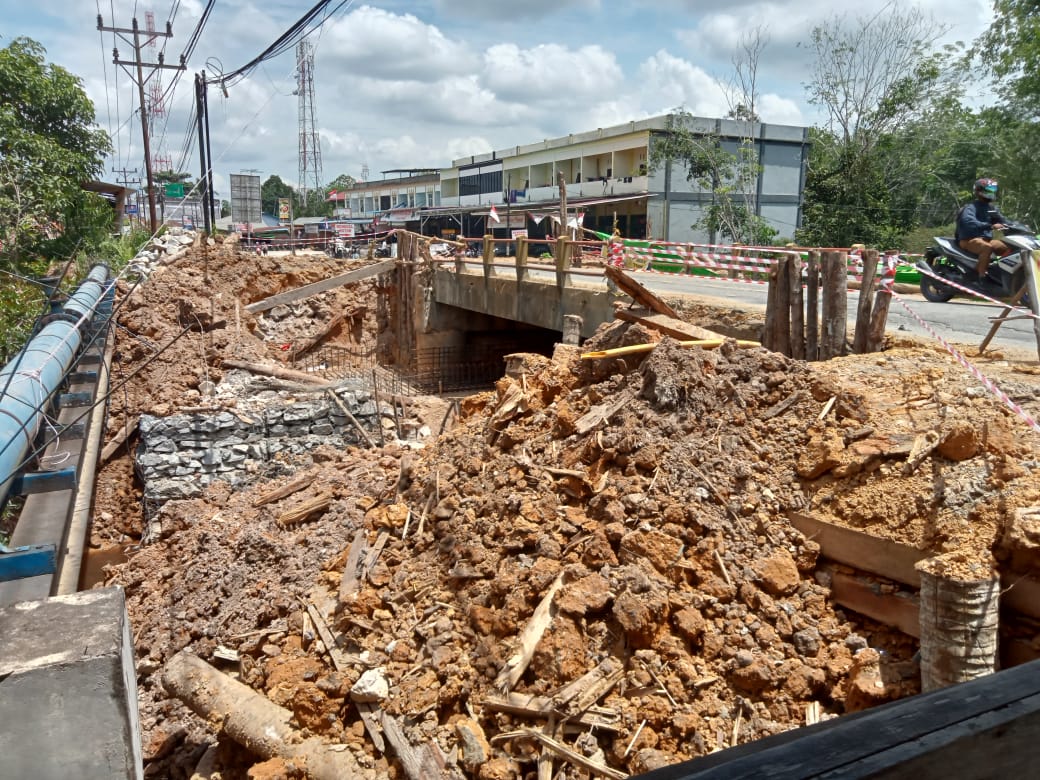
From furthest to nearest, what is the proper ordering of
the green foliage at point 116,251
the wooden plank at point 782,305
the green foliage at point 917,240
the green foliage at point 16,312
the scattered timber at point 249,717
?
the green foliage at point 917,240 → the green foliage at point 116,251 → the green foliage at point 16,312 → the wooden plank at point 782,305 → the scattered timber at point 249,717

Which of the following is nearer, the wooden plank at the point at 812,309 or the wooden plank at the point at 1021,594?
the wooden plank at the point at 1021,594

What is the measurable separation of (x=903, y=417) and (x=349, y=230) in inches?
1488

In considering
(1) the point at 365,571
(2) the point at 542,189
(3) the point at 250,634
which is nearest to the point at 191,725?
(3) the point at 250,634

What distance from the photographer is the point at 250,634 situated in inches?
257

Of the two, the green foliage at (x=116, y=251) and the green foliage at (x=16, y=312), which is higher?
the green foliage at (x=116, y=251)

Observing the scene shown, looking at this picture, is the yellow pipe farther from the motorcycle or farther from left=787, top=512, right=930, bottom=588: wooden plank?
the motorcycle

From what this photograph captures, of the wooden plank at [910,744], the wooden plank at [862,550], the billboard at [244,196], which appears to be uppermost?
the billboard at [244,196]

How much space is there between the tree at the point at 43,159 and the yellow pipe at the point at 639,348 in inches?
473

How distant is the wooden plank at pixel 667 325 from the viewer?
24.1 ft

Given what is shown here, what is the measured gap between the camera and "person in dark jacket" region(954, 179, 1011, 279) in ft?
28.7

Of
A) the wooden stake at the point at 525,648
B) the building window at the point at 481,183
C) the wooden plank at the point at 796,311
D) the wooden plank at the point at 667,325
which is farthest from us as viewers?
the building window at the point at 481,183

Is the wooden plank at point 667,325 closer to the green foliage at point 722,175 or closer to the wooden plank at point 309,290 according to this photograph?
the wooden plank at point 309,290

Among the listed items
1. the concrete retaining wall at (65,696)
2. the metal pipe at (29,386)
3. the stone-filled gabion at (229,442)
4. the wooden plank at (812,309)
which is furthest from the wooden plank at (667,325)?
the stone-filled gabion at (229,442)

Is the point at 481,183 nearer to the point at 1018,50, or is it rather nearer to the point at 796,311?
the point at 1018,50
